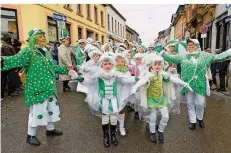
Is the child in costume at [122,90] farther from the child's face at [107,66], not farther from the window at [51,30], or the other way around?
the window at [51,30]

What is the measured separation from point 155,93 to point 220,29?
1280 cm

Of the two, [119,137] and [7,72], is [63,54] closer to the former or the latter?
[7,72]

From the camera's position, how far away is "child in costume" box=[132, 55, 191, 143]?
361 centimetres

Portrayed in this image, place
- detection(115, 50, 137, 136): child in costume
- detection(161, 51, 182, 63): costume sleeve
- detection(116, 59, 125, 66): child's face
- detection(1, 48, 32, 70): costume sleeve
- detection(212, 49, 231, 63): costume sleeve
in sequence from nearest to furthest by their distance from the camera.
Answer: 1. detection(1, 48, 32, 70): costume sleeve
2. detection(115, 50, 137, 136): child in costume
3. detection(212, 49, 231, 63): costume sleeve
4. detection(116, 59, 125, 66): child's face
5. detection(161, 51, 182, 63): costume sleeve

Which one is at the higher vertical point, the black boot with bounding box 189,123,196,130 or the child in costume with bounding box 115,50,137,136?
the child in costume with bounding box 115,50,137,136

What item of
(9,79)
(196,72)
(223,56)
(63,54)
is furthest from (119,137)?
(9,79)

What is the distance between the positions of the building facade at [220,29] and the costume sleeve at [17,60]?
11819mm

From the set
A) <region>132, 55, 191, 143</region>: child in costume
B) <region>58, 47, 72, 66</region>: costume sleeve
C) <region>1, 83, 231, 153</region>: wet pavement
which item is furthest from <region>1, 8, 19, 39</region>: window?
<region>132, 55, 191, 143</region>: child in costume

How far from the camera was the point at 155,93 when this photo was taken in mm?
3688

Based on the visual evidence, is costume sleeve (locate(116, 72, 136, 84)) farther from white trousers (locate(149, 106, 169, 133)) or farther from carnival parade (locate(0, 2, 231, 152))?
white trousers (locate(149, 106, 169, 133))

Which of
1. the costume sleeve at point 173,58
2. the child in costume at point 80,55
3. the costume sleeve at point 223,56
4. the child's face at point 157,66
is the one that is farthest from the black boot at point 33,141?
the child in costume at point 80,55

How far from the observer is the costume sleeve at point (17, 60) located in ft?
10.3

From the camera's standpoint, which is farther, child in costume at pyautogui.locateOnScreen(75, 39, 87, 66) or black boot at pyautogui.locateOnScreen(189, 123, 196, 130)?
child in costume at pyautogui.locateOnScreen(75, 39, 87, 66)

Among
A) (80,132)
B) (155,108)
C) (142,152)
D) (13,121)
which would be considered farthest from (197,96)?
(13,121)
